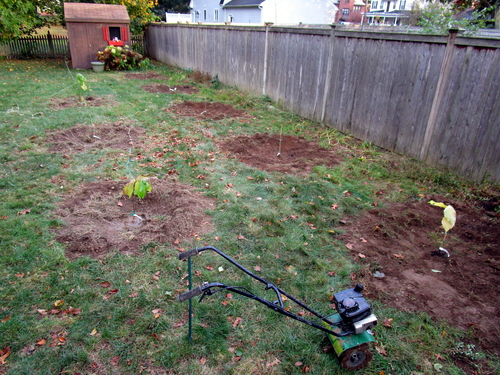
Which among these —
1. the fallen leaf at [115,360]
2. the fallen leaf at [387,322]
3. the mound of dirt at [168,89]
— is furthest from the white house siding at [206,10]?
the fallen leaf at [115,360]

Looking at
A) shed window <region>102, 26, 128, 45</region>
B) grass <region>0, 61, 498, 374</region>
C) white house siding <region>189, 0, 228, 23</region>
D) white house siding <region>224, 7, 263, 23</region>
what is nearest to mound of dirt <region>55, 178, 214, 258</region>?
grass <region>0, 61, 498, 374</region>

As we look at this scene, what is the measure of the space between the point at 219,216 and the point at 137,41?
19.4 meters

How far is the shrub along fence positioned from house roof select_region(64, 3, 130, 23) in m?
8.13

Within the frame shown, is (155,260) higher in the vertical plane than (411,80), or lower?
lower

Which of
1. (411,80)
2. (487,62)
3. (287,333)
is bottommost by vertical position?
(287,333)

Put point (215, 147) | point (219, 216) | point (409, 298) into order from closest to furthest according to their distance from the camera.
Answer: point (409, 298) < point (219, 216) < point (215, 147)

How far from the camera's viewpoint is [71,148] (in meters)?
6.33

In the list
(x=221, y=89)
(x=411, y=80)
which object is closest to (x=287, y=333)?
(x=411, y=80)

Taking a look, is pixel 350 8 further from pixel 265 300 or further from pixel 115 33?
pixel 265 300

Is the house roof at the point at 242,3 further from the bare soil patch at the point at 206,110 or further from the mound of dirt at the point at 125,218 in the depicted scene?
the mound of dirt at the point at 125,218

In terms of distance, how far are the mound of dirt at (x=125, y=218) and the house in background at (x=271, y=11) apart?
28.1 metres

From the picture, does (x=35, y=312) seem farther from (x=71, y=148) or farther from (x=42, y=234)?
(x=71, y=148)

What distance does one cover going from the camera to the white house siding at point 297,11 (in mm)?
29375

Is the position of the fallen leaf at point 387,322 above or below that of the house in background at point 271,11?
below
